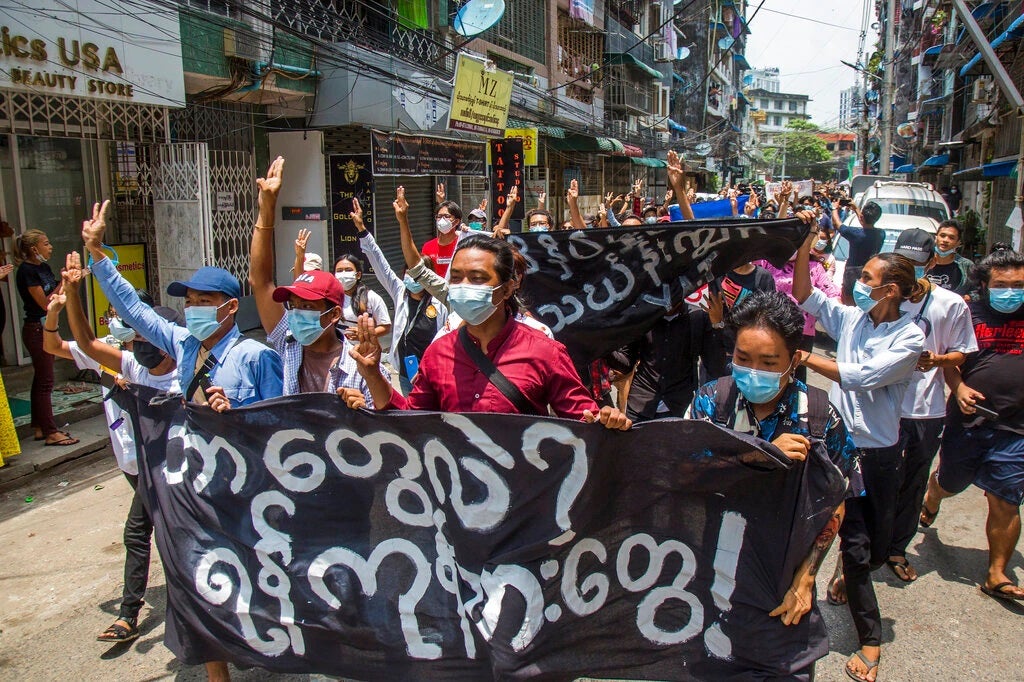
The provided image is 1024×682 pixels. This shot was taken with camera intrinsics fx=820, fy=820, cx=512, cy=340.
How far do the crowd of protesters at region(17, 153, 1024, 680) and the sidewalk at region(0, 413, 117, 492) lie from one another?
2.53 metres

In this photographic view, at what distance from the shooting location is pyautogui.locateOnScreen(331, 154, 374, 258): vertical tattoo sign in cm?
1295

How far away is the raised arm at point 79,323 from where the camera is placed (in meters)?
3.58

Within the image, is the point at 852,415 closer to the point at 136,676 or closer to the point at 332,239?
the point at 136,676

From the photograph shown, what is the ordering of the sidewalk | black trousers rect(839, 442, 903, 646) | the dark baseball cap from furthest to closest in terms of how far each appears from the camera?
the sidewalk, the dark baseball cap, black trousers rect(839, 442, 903, 646)

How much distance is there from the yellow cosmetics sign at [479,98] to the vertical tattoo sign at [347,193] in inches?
66.8

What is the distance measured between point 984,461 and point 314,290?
3643 millimetres

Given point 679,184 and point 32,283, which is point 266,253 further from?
point 32,283

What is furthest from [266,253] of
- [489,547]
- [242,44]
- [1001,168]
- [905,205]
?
[1001,168]

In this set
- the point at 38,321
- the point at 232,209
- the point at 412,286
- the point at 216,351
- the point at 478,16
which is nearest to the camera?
the point at 216,351

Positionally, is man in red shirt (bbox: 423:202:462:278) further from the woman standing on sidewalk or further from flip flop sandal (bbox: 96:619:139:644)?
flip flop sandal (bbox: 96:619:139:644)

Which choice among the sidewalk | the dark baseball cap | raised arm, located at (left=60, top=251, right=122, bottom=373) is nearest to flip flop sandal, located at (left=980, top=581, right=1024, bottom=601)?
the dark baseball cap

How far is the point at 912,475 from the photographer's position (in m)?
4.06

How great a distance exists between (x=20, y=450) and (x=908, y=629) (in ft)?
20.4

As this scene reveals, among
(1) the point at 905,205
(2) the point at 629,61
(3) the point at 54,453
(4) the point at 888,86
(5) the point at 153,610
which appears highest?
(2) the point at 629,61
